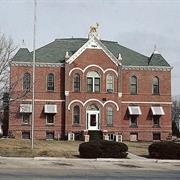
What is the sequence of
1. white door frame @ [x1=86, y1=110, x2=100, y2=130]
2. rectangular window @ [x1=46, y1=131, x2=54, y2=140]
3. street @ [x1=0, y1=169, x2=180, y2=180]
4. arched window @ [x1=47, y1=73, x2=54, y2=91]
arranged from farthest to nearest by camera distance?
arched window @ [x1=47, y1=73, x2=54, y2=91] → white door frame @ [x1=86, y1=110, x2=100, y2=130] → rectangular window @ [x1=46, y1=131, x2=54, y2=140] → street @ [x1=0, y1=169, x2=180, y2=180]

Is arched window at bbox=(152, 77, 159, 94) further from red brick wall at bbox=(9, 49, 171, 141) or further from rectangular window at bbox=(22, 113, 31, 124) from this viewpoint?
rectangular window at bbox=(22, 113, 31, 124)

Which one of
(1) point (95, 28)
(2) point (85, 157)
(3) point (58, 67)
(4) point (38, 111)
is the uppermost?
(1) point (95, 28)

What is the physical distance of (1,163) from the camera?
25.2 m

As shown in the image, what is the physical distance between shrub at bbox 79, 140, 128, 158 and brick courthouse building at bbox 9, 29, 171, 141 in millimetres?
24342

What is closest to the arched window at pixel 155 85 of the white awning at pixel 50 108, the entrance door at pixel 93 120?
the entrance door at pixel 93 120

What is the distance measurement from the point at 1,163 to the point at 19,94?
28.1 metres

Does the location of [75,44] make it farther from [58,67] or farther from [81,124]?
[81,124]

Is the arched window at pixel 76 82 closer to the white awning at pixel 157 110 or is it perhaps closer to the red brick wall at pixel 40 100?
the red brick wall at pixel 40 100

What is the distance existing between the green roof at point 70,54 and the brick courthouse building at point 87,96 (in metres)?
0.13

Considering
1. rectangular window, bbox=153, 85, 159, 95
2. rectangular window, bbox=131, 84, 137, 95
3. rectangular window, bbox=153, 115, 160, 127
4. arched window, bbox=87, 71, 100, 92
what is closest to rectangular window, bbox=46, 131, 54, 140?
arched window, bbox=87, 71, 100, 92

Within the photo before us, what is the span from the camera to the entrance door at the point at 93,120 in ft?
182

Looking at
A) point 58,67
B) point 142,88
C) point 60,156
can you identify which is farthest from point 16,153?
point 142,88

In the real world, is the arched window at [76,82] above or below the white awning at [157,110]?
above

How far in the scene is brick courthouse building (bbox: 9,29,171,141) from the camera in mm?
54844
